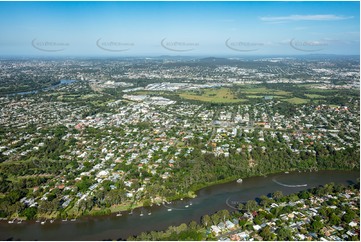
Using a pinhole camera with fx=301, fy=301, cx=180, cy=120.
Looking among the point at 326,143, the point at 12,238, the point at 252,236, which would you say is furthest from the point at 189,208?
the point at 326,143

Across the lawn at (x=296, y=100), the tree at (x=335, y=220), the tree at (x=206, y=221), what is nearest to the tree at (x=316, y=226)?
the tree at (x=335, y=220)

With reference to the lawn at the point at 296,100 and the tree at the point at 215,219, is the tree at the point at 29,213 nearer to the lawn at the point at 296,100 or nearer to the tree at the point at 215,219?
the tree at the point at 215,219

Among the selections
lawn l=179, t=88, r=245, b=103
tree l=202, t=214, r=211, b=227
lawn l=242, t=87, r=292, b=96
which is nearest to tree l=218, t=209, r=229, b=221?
tree l=202, t=214, r=211, b=227

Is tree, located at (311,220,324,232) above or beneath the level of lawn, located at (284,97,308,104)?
beneath

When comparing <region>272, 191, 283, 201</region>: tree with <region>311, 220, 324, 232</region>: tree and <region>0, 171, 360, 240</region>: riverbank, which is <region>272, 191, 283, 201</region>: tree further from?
<region>311, 220, 324, 232</region>: tree

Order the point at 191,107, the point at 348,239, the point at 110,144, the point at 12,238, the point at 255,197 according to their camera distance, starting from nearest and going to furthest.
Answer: the point at 348,239 < the point at 12,238 < the point at 255,197 < the point at 110,144 < the point at 191,107

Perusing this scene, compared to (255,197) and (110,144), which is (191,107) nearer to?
(110,144)

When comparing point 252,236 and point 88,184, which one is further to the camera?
point 88,184

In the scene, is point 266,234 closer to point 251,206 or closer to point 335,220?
point 251,206
